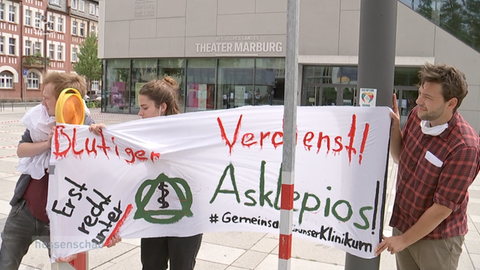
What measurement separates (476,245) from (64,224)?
16.7 ft

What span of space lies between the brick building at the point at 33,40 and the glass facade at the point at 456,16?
35.5 m

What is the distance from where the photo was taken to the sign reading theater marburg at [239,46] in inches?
862

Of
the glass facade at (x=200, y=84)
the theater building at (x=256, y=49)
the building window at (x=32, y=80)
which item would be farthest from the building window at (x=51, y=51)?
the glass facade at (x=200, y=84)

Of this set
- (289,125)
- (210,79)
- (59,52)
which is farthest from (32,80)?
(289,125)

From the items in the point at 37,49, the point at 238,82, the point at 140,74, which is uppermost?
the point at 37,49

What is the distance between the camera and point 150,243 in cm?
312

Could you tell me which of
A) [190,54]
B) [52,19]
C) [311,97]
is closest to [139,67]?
[190,54]

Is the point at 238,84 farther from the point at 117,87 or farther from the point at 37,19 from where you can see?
the point at 37,19

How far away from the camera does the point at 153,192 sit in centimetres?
304

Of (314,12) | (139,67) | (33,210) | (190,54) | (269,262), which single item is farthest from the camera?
(139,67)

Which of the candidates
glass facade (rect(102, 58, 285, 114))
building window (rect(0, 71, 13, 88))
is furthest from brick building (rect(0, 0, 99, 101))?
glass facade (rect(102, 58, 285, 114))

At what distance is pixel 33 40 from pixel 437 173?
181 ft

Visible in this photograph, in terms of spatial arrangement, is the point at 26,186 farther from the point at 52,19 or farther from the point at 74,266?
the point at 52,19

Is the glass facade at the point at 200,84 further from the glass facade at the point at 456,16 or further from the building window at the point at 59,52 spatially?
the building window at the point at 59,52
